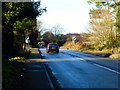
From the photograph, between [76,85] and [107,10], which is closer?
[76,85]

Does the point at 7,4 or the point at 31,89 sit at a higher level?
the point at 7,4

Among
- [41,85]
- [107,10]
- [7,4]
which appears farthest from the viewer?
[107,10]

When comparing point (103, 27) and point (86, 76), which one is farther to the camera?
point (103, 27)

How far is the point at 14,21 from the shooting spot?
724 inches

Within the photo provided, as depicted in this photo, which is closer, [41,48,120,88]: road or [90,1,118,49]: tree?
[41,48,120,88]: road

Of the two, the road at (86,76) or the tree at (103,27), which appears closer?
the road at (86,76)

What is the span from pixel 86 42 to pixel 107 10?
13.7m

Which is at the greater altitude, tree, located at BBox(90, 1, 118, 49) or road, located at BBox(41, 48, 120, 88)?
tree, located at BBox(90, 1, 118, 49)

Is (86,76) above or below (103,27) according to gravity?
below

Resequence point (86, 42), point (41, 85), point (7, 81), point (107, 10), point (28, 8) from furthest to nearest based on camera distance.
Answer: point (86, 42)
point (107, 10)
point (28, 8)
point (41, 85)
point (7, 81)

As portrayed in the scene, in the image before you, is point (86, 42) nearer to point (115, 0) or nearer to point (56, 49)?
point (56, 49)

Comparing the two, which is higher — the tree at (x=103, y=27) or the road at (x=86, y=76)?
the tree at (x=103, y=27)

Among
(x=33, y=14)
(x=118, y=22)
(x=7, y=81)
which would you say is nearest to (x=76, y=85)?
(x=7, y=81)

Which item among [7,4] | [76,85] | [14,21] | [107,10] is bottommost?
[76,85]
